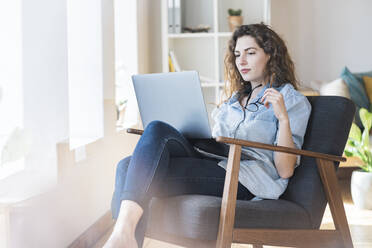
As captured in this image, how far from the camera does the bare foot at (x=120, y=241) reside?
4.91ft

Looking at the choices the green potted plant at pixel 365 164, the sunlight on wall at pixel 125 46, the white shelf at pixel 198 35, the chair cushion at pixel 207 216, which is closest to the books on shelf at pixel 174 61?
the white shelf at pixel 198 35

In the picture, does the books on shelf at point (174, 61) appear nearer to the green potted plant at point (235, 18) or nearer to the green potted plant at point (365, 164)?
the green potted plant at point (235, 18)

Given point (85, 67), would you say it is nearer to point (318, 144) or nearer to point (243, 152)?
point (243, 152)

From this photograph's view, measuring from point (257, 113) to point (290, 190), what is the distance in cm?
34

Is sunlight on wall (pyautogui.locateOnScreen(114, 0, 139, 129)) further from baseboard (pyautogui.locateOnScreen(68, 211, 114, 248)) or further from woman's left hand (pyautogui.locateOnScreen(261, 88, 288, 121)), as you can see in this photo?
woman's left hand (pyautogui.locateOnScreen(261, 88, 288, 121))

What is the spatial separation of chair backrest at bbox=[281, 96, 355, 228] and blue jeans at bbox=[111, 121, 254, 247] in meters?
0.19

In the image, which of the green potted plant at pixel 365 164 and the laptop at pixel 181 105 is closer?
the laptop at pixel 181 105

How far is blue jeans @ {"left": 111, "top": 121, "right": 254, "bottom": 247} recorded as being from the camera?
164 centimetres

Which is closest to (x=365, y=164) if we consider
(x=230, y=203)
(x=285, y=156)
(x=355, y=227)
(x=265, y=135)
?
(x=355, y=227)

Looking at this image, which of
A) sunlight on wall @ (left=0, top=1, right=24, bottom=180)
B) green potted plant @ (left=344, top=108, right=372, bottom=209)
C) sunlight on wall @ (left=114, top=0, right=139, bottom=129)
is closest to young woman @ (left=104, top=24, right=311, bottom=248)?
sunlight on wall @ (left=0, top=1, right=24, bottom=180)

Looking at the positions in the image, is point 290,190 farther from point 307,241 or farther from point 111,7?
point 111,7

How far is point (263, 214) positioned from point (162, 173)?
37 centimetres

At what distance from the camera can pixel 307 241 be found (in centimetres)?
169

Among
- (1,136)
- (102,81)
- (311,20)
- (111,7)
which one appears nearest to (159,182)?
(1,136)
